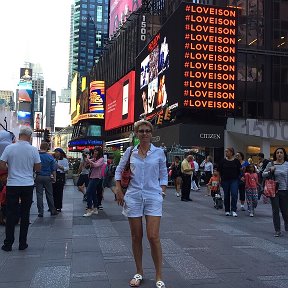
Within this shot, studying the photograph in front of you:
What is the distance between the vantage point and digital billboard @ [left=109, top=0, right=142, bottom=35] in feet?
222

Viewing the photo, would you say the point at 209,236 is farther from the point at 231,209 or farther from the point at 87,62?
the point at 87,62

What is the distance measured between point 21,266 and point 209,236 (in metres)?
3.71

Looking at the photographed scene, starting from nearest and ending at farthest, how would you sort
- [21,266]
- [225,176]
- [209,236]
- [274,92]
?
[21,266]
[209,236]
[225,176]
[274,92]

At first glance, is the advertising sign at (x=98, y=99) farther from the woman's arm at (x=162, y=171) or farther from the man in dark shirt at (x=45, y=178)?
the woman's arm at (x=162, y=171)

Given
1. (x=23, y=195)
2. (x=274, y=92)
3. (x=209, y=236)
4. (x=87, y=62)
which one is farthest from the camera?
(x=87, y=62)

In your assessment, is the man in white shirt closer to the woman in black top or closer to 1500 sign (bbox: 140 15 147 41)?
the woman in black top


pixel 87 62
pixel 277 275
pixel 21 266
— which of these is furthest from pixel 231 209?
pixel 87 62

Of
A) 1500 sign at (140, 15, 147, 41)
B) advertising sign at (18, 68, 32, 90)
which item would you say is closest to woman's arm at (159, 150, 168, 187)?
1500 sign at (140, 15, 147, 41)

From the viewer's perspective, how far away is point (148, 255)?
21.1 ft

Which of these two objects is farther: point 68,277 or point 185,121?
point 185,121

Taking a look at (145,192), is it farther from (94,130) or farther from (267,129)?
Result: (94,130)

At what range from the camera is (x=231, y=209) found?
11.6m

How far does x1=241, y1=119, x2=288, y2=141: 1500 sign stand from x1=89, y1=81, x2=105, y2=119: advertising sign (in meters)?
42.6

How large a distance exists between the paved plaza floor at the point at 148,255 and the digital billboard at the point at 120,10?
194 ft
